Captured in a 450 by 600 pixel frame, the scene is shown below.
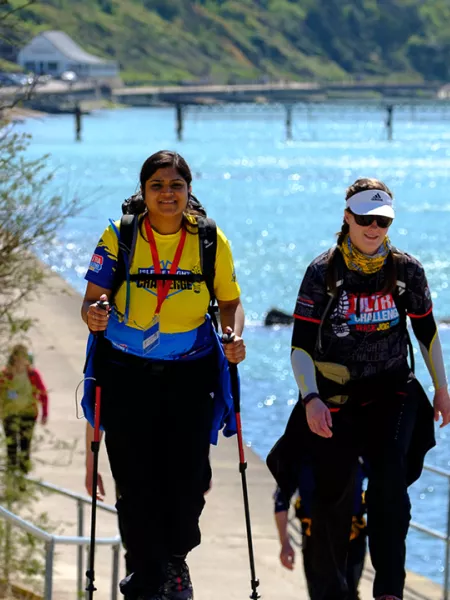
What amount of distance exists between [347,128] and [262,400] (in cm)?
16781

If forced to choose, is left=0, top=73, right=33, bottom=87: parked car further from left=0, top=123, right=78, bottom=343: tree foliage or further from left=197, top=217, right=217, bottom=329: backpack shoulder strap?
left=197, top=217, right=217, bottom=329: backpack shoulder strap

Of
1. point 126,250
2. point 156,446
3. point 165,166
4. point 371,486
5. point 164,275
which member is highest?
point 165,166

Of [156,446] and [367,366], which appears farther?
[367,366]

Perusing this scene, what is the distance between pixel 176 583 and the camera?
5.55 metres

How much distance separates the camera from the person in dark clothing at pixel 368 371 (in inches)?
218

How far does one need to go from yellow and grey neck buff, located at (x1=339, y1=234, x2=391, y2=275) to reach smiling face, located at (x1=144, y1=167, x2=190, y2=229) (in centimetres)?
73

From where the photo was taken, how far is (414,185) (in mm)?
90625

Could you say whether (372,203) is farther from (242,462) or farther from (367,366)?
(242,462)

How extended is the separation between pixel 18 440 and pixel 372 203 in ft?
26.1

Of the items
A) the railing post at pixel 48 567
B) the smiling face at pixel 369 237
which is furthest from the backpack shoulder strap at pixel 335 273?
the railing post at pixel 48 567

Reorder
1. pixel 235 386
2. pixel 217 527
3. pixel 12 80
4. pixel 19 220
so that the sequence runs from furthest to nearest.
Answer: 1. pixel 217 527
2. pixel 12 80
3. pixel 19 220
4. pixel 235 386

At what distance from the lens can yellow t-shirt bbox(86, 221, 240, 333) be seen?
541cm

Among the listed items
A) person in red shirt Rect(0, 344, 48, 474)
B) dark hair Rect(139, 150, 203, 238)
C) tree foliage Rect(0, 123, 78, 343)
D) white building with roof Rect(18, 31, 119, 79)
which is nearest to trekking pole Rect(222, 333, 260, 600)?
dark hair Rect(139, 150, 203, 238)

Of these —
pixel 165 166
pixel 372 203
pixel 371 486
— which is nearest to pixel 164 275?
pixel 165 166
